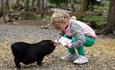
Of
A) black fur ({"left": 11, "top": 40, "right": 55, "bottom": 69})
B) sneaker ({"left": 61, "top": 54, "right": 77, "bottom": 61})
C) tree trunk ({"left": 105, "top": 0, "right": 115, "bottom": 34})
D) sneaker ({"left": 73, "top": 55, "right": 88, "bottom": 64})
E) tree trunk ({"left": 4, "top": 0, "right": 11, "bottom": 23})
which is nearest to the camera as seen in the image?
A: black fur ({"left": 11, "top": 40, "right": 55, "bottom": 69})

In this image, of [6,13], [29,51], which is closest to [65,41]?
[29,51]

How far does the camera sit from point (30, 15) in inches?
661

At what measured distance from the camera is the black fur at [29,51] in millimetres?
5129

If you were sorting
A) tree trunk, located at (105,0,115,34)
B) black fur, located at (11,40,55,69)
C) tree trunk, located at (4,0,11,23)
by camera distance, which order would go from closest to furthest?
black fur, located at (11,40,55,69)
tree trunk, located at (105,0,115,34)
tree trunk, located at (4,0,11,23)

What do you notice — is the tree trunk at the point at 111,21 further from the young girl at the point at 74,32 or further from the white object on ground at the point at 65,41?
the white object on ground at the point at 65,41

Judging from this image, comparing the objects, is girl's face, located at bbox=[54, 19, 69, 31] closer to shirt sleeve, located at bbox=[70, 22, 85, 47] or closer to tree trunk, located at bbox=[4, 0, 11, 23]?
shirt sleeve, located at bbox=[70, 22, 85, 47]

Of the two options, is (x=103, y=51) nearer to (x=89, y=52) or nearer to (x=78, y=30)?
(x=89, y=52)

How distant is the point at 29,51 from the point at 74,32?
771 millimetres

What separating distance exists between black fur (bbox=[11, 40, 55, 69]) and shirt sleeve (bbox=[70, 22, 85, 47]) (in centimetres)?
36

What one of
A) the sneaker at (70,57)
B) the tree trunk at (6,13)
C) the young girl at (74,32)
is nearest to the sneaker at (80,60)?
the young girl at (74,32)

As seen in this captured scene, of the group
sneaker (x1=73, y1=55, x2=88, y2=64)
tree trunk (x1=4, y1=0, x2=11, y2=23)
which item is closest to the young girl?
sneaker (x1=73, y1=55, x2=88, y2=64)

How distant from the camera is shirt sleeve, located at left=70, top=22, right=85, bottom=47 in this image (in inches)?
215

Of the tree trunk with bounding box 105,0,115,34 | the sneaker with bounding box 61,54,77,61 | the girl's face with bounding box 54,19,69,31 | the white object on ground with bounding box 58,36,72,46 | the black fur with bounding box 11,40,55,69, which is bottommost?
the tree trunk with bounding box 105,0,115,34

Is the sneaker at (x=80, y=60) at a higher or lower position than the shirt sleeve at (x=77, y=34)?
lower
